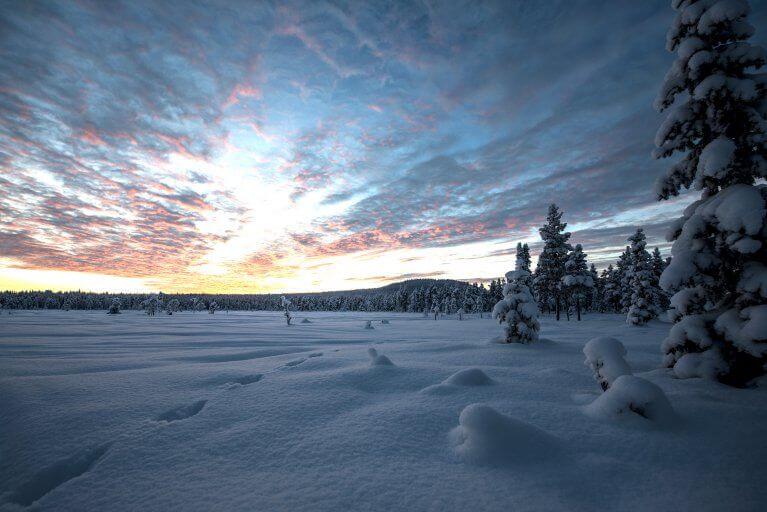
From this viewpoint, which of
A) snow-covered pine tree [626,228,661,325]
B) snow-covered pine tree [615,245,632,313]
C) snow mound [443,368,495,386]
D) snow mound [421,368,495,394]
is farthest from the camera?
snow-covered pine tree [615,245,632,313]

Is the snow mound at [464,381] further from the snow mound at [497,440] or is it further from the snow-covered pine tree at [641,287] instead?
the snow-covered pine tree at [641,287]

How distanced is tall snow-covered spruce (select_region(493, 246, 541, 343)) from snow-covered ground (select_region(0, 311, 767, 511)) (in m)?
6.94

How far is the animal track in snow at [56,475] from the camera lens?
8.70 feet

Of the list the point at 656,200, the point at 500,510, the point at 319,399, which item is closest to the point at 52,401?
the point at 319,399

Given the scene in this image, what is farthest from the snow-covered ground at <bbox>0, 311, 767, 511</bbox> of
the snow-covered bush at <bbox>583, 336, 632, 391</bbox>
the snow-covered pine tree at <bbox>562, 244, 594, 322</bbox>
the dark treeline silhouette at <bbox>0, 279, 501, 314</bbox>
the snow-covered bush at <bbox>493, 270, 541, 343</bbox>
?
the dark treeline silhouette at <bbox>0, 279, 501, 314</bbox>

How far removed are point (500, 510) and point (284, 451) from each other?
7.08 feet

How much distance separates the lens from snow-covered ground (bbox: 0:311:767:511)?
2518mm

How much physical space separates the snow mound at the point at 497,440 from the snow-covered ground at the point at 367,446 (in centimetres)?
1

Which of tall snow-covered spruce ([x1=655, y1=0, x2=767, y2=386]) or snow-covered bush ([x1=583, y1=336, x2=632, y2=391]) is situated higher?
tall snow-covered spruce ([x1=655, y1=0, x2=767, y2=386])

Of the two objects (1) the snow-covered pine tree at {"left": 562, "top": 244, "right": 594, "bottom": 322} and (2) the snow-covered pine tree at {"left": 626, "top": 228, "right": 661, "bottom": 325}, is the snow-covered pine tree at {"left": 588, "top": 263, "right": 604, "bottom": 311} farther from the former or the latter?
(2) the snow-covered pine tree at {"left": 626, "top": 228, "right": 661, "bottom": 325}

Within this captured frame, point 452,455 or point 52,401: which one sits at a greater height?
point 52,401

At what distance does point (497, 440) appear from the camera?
10.4 feet

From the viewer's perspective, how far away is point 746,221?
5223mm

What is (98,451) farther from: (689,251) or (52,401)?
(689,251)
